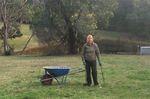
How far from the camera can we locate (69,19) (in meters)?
47.4

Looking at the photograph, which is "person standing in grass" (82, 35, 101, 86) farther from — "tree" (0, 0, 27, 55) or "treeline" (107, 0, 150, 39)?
"treeline" (107, 0, 150, 39)

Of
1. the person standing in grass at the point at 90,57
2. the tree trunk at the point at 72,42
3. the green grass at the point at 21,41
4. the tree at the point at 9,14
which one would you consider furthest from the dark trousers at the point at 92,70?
the green grass at the point at 21,41

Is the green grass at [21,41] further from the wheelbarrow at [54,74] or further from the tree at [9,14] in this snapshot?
the wheelbarrow at [54,74]

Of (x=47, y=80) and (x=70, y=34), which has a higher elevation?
(x=47, y=80)

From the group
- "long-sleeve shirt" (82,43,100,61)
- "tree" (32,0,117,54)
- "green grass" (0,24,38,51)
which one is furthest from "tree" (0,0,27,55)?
"long-sleeve shirt" (82,43,100,61)

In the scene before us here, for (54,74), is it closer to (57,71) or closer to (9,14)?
(57,71)

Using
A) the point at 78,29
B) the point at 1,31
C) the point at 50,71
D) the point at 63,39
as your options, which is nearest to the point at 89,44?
the point at 50,71

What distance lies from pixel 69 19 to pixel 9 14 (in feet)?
40.1

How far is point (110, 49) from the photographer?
5734 centimetres

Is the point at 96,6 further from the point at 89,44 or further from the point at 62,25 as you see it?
the point at 89,44

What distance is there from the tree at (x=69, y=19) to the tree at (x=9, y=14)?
6.73 m

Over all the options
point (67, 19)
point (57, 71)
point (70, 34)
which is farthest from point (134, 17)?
point (57, 71)

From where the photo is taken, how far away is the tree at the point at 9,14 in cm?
5528

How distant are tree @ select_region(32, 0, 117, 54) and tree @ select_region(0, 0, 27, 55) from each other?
6.73 metres
